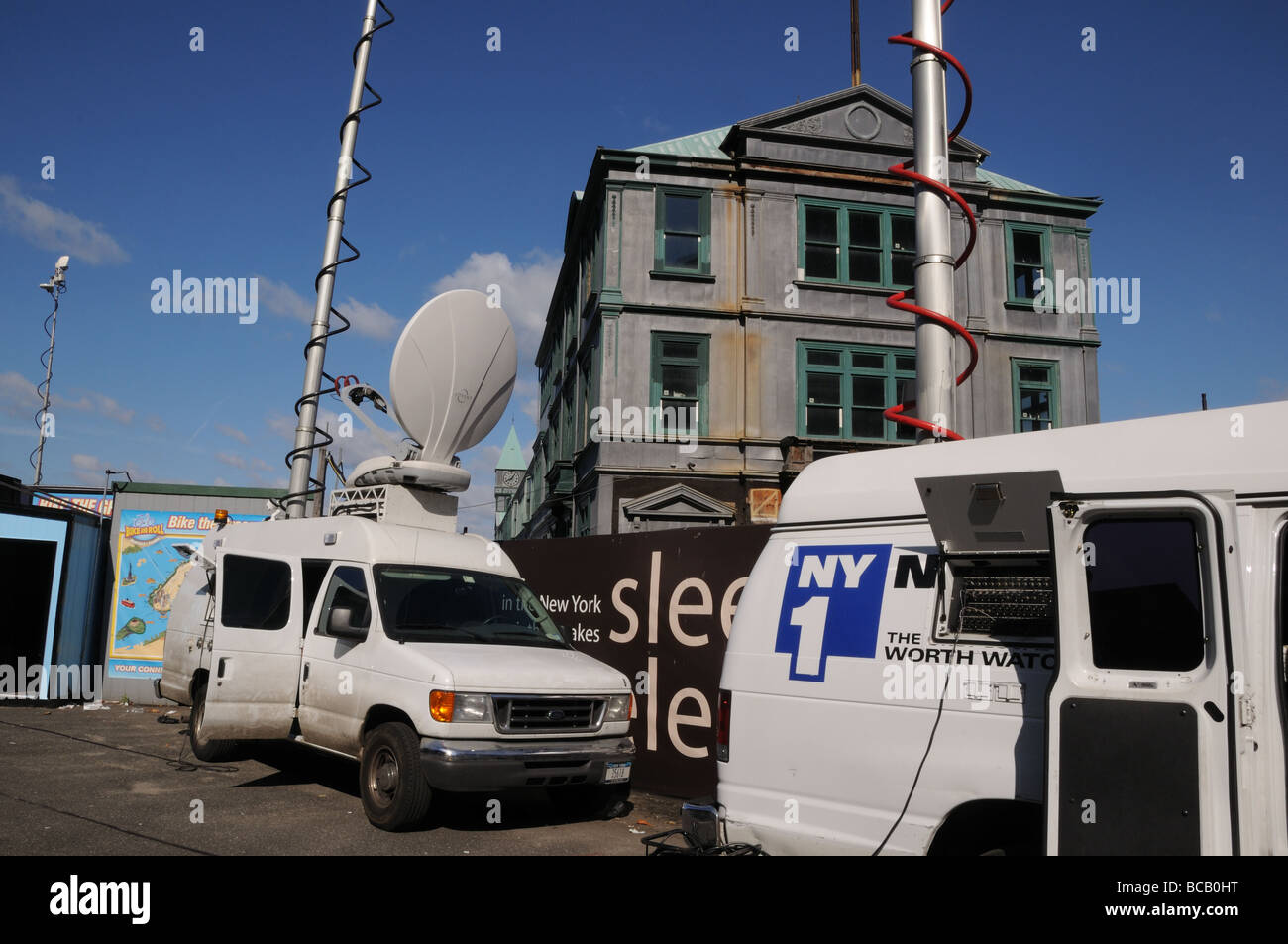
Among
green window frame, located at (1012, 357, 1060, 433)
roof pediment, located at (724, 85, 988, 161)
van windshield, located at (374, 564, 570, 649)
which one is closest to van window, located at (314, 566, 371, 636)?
van windshield, located at (374, 564, 570, 649)

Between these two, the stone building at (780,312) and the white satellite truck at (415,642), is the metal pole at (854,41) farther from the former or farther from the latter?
the white satellite truck at (415,642)

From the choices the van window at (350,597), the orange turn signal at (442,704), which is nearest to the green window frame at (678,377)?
the van window at (350,597)

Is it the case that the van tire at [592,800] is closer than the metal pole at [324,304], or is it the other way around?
the van tire at [592,800]

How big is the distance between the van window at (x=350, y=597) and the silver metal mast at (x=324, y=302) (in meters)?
3.13

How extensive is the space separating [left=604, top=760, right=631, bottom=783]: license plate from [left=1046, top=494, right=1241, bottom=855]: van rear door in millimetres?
4683

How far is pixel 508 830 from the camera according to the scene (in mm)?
7695

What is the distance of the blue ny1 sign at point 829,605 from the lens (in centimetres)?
454

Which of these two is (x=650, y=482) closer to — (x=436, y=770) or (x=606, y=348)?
(x=606, y=348)

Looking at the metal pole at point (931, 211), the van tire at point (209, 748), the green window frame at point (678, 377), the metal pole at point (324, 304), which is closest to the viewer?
the metal pole at point (931, 211)

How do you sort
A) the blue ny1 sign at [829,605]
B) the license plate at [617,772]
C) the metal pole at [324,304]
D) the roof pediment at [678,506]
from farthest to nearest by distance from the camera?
the roof pediment at [678,506], the metal pole at [324,304], the license plate at [617,772], the blue ny1 sign at [829,605]

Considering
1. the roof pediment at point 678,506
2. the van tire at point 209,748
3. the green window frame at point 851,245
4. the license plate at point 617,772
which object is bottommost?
the van tire at point 209,748

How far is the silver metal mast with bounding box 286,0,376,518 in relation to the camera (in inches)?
460
